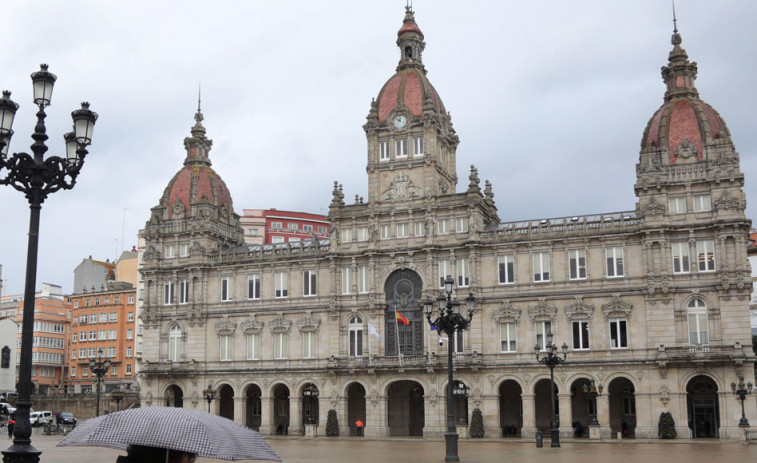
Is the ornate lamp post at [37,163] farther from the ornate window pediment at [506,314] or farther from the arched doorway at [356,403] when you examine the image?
the arched doorway at [356,403]

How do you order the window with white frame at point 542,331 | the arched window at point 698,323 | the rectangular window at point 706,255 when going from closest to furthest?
the arched window at point 698,323, the rectangular window at point 706,255, the window with white frame at point 542,331

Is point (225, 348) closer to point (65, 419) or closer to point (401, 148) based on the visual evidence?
point (65, 419)

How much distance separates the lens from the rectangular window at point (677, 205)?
67.8 m

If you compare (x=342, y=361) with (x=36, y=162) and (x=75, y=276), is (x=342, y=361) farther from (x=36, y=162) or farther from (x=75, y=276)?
(x=75, y=276)

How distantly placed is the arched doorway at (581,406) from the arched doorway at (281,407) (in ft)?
86.2

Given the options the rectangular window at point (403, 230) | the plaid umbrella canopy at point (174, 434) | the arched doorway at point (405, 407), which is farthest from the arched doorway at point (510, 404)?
the plaid umbrella canopy at point (174, 434)

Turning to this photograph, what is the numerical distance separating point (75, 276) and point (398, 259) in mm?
73908

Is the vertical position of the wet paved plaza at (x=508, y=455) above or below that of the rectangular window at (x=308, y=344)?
below

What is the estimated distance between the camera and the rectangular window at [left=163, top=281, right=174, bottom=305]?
8439 centimetres

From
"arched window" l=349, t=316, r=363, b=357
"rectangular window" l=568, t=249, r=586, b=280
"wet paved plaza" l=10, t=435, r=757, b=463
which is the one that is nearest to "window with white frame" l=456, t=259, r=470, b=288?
"rectangular window" l=568, t=249, r=586, b=280

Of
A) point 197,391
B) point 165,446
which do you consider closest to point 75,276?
point 197,391

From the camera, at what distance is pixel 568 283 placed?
6994 centimetres

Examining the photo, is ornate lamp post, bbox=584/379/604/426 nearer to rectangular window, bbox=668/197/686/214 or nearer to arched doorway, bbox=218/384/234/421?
rectangular window, bbox=668/197/686/214

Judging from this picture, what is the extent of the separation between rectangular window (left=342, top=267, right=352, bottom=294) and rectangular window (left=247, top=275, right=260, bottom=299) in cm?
888
